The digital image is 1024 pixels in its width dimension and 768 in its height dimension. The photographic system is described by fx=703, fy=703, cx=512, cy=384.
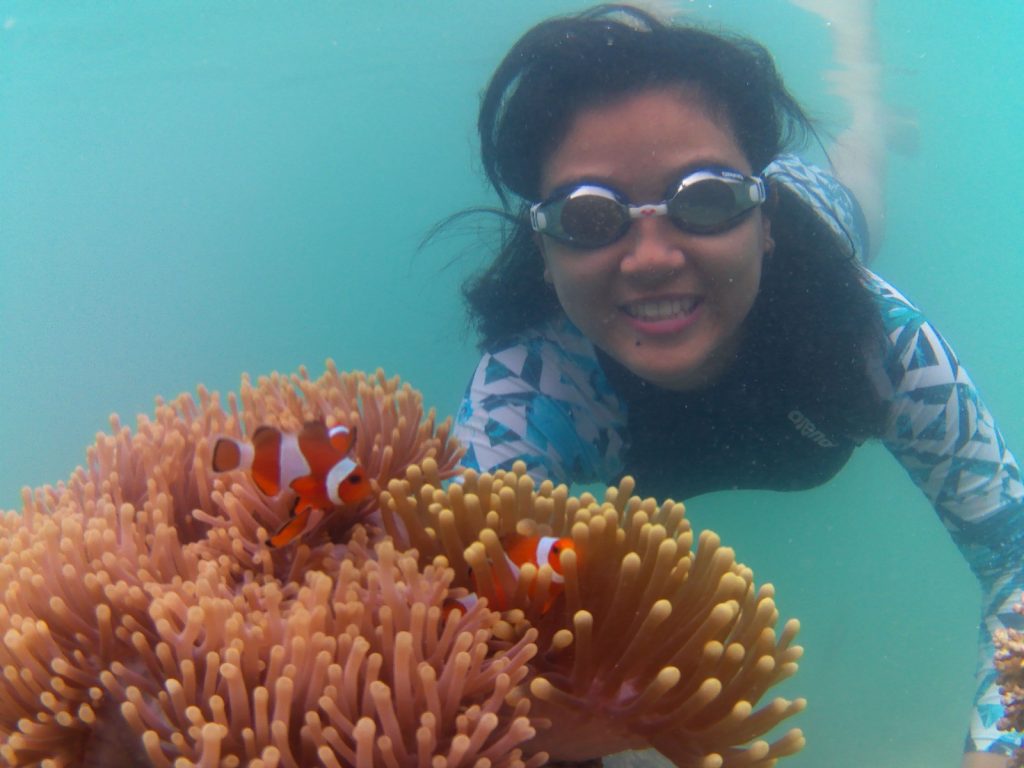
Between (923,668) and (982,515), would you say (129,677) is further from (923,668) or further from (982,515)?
(923,668)

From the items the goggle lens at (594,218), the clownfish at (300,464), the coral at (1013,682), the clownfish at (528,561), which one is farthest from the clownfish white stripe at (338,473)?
the coral at (1013,682)

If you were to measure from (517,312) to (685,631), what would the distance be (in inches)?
94.2

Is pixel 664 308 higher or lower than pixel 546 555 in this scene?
higher

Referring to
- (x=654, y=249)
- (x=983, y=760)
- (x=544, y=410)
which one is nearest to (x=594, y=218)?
(x=654, y=249)

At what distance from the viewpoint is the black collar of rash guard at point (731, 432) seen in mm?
3564

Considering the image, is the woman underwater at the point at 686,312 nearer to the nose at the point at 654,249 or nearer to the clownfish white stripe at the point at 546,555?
the nose at the point at 654,249

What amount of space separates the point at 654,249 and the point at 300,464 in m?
1.73

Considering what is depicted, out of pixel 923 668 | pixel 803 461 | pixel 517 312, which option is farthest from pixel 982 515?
pixel 923 668

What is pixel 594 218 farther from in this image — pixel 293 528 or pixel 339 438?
pixel 293 528

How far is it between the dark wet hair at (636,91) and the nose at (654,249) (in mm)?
562

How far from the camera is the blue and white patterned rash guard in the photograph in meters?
3.23

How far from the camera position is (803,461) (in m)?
3.97

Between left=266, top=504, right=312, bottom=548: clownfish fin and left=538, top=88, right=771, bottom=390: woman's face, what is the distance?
1.68 metres

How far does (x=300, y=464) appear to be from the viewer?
1.44 m
